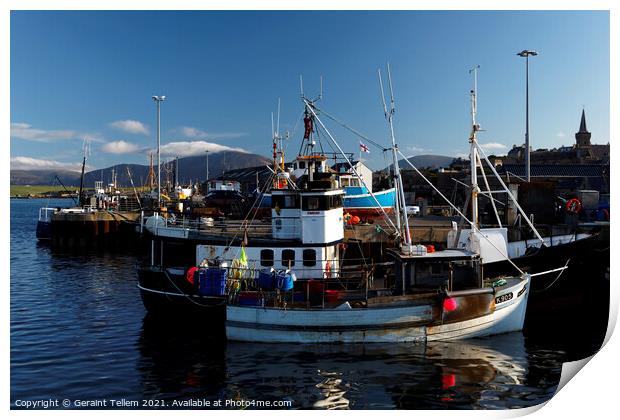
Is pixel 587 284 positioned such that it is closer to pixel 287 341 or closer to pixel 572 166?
pixel 287 341

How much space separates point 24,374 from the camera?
1156cm

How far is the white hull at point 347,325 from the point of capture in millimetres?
13117

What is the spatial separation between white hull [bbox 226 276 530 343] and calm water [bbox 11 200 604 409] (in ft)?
0.95

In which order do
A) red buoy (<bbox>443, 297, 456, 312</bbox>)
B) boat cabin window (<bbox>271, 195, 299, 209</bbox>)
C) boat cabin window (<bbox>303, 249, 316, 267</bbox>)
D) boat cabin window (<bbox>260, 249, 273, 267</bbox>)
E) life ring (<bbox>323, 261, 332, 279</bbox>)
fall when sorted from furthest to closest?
boat cabin window (<bbox>271, 195, 299, 209</bbox>), boat cabin window (<bbox>260, 249, 273, 267</bbox>), boat cabin window (<bbox>303, 249, 316, 267</bbox>), life ring (<bbox>323, 261, 332, 279</bbox>), red buoy (<bbox>443, 297, 456, 312</bbox>)

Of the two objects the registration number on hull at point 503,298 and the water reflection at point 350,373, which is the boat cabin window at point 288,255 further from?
the registration number on hull at point 503,298

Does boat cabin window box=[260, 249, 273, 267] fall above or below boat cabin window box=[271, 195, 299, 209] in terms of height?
below

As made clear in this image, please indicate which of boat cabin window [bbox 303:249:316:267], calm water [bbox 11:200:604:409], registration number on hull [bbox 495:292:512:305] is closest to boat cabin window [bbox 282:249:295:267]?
boat cabin window [bbox 303:249:316:267]

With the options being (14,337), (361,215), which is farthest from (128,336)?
(361,215)

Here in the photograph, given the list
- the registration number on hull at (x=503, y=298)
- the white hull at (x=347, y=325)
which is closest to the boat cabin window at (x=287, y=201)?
the white hull at (x=347, y=325)

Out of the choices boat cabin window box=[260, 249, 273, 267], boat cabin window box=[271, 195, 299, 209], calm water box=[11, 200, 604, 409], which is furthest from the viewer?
boat cabin window box=[271, 195, 299, 209]

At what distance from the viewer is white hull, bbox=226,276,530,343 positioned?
516 inches

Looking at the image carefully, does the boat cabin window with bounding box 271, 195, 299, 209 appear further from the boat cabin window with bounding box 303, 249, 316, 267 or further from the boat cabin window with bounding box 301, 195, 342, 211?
the boat cabin window with bounding box 303, 249, 316, 267

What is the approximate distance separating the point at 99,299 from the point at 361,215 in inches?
635

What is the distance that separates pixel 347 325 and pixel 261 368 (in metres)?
2.61
